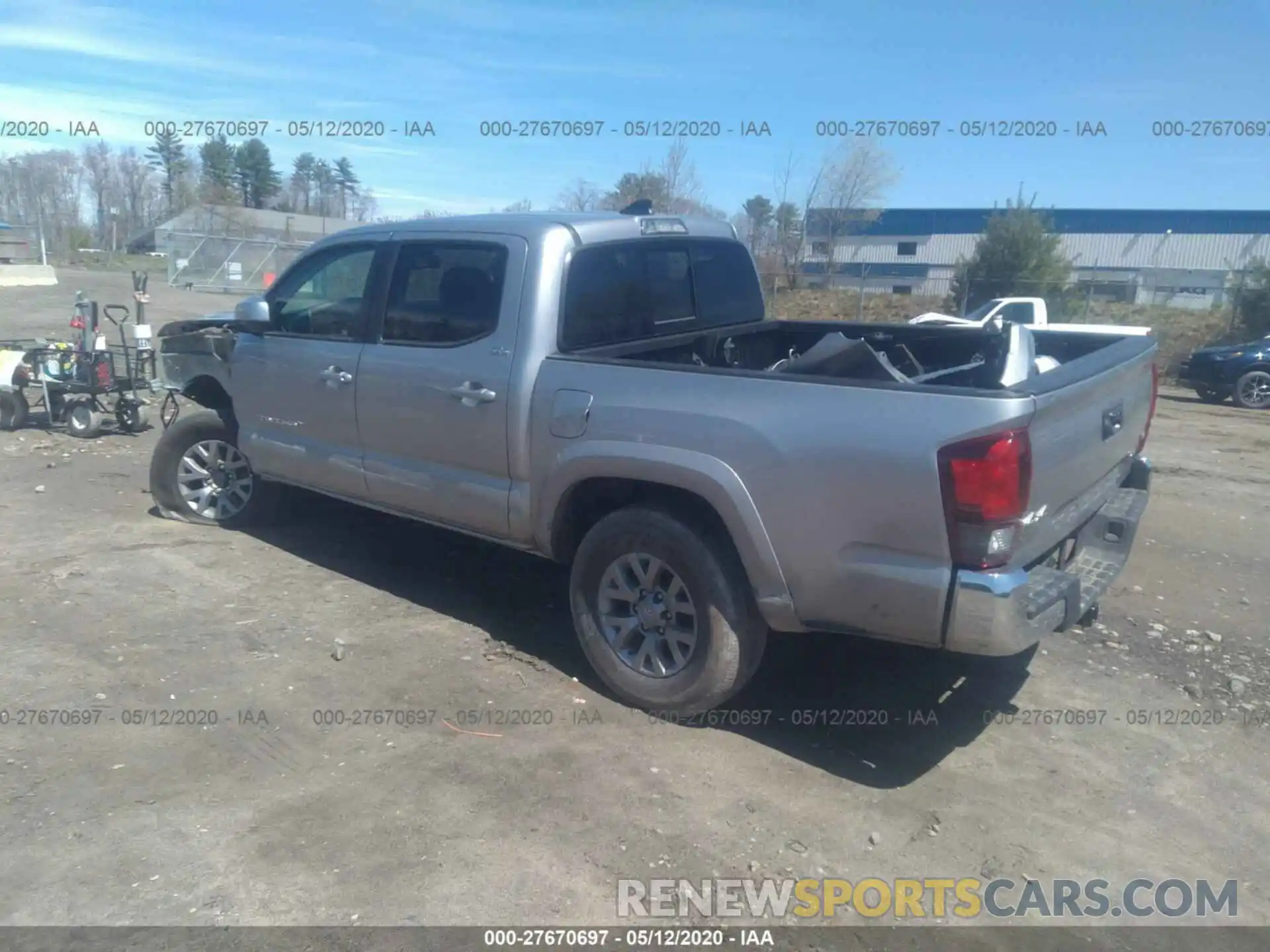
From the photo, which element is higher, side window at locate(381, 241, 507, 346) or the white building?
the white building

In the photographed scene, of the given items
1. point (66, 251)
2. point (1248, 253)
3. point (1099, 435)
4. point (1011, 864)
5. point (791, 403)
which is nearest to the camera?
point (1011, 864)

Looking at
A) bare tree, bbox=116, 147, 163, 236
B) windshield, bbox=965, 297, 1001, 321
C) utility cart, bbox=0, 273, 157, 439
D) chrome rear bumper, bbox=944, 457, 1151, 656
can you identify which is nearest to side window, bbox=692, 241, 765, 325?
chrome rear bumper, bbox=944, 457, 1151, 656

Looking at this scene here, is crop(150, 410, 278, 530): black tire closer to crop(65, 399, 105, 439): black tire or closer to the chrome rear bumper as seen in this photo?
crop(65, 399, 105, 439): black tire

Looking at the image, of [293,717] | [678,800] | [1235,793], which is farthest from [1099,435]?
[293,717]

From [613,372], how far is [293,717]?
200 cm

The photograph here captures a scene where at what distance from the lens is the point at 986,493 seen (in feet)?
10.6

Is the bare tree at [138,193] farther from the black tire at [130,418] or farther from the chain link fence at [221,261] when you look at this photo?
the black tire at [130,418]

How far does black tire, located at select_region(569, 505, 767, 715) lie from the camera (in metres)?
3.98

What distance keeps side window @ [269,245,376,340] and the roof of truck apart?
0.47 ft

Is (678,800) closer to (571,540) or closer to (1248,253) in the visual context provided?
(571,540)

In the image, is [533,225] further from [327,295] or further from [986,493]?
[986,493]

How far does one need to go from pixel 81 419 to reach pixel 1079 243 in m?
43.8

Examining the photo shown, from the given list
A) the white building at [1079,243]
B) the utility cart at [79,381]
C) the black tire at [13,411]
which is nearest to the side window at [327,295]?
the utility cart at [79,381]

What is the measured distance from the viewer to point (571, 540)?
462 cm
